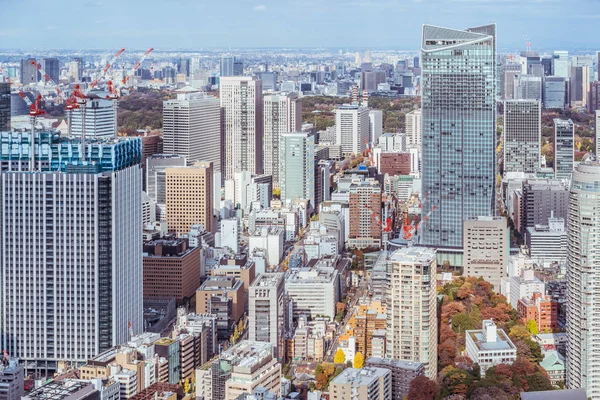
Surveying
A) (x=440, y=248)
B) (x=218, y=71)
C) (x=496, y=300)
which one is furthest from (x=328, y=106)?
(x=496, y=300)

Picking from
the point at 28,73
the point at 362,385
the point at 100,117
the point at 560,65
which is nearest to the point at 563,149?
the point at 560,65

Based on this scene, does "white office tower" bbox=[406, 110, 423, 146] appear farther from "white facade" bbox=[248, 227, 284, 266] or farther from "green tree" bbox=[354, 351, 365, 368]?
"green tree" bbox=[354, 351, 365, 368]

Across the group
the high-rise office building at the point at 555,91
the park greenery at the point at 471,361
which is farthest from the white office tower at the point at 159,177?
the high-rise office building at the point at 555,91

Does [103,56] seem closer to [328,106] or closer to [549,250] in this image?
[549,250]

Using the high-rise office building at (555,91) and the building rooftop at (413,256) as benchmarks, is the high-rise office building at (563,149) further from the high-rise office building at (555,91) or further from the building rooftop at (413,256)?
the building rooftop at (413,256)

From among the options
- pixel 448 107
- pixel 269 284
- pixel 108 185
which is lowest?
pixel 269 284

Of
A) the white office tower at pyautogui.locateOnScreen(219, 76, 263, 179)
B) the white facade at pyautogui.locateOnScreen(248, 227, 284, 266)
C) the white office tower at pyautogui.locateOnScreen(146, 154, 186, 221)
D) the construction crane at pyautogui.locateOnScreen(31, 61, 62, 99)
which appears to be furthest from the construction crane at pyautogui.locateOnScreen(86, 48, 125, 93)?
the white facade at pyautogui.locateOnScreen(248, 227, 284, 266)
